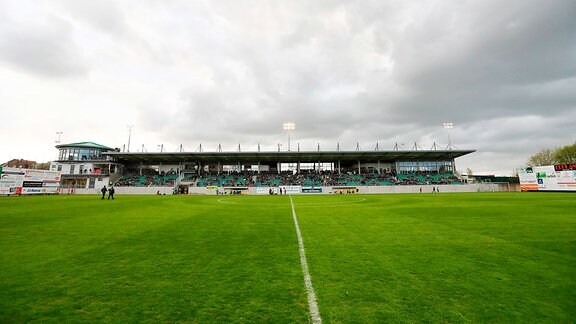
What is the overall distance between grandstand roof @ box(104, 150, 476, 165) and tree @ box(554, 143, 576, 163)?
2934cm

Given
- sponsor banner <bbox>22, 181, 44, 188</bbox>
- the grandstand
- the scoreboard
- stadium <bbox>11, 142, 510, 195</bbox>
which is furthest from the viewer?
the grandstand

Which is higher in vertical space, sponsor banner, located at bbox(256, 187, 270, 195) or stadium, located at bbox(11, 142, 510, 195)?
stadium, located at bbox(11, 142, 510, 195)

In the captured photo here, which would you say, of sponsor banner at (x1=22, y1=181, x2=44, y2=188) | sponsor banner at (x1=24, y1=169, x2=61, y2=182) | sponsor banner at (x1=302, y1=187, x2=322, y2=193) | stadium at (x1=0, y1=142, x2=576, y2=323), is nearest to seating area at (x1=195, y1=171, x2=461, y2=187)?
sponsor banner at (x1=302, y1=187, x2=322, y2=193)

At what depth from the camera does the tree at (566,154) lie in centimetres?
7088

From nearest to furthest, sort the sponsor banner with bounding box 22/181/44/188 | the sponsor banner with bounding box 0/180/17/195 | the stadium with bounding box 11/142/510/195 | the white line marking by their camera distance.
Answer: the white line marking, the sponsor banner with bounding box 0/180/17/195, the sponsor banner with bounding box 22/181/44/188, the stadium with bounding box 11/142/510/195

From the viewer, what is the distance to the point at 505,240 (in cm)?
873

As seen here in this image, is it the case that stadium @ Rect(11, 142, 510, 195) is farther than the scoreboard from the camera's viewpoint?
Yes

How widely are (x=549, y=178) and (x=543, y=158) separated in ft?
115

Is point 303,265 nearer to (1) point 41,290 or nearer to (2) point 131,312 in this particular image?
(2) point 131,312

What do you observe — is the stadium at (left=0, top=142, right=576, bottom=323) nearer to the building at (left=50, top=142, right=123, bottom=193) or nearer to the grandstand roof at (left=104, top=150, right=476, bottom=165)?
the grandstand roof at (left=104, top=150, right=476, bottom=165)

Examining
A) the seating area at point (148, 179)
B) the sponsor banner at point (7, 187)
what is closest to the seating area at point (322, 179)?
the seating area at point (148, 179)

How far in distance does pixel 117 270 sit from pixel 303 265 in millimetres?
4095

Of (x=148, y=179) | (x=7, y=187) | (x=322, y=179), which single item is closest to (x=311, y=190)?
(x=322, y=179)

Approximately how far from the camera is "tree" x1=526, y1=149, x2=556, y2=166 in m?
76.4
